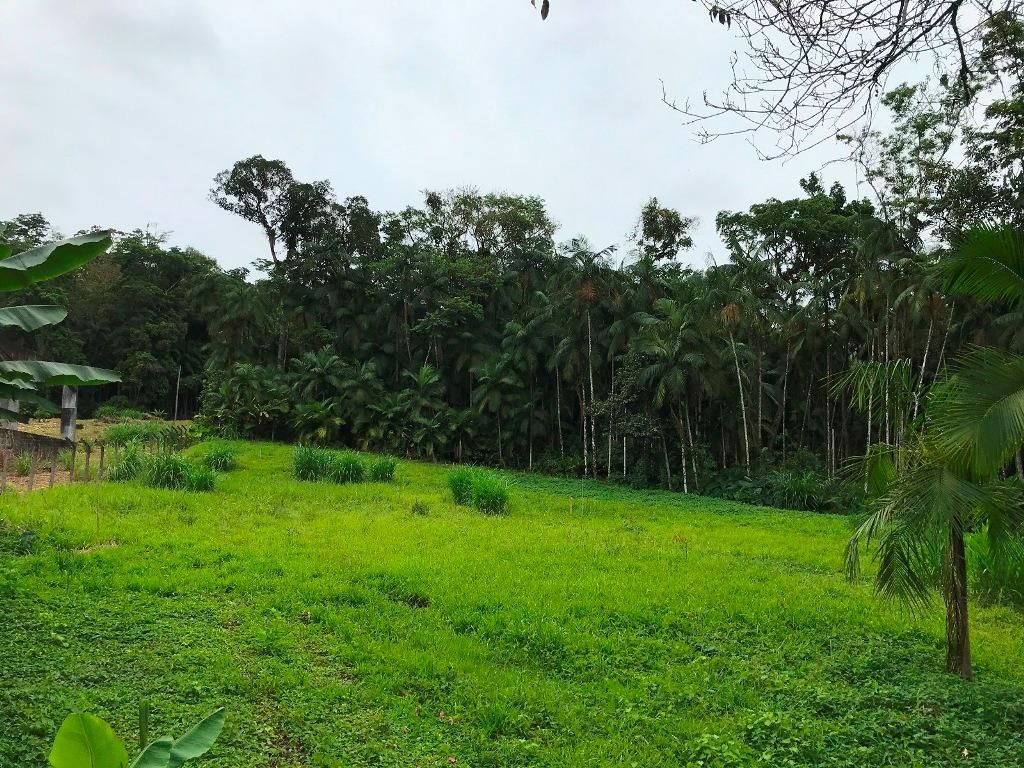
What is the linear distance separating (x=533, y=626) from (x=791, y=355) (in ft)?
56.2

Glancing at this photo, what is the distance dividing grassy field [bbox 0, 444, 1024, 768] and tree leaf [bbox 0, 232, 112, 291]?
2.30 meters

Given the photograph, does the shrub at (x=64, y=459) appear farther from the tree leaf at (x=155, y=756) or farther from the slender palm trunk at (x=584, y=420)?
the tree leaf at (x=155, y=756)

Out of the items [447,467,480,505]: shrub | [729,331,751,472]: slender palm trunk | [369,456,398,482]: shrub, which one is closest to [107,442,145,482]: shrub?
[369,456,398,482]: shrub

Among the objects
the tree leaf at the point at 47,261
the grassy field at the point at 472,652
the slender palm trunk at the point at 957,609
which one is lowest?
the grassy field at the point at 472,652

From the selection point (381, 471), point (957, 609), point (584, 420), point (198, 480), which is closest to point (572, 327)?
point (584, 420)

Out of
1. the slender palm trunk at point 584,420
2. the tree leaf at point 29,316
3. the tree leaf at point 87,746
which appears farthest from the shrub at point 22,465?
the tree leaf at point 87,746

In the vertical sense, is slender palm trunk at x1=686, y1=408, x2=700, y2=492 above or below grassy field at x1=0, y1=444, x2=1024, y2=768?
above

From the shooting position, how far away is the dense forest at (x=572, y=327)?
57.4ft

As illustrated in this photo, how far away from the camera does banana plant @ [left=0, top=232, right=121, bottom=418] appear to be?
11.7 ft

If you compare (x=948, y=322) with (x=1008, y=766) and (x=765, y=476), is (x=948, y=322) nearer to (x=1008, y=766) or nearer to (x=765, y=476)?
(x=765, y=476)

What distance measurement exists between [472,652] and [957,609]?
352cm

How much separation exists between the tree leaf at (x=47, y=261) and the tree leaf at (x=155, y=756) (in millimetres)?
2563

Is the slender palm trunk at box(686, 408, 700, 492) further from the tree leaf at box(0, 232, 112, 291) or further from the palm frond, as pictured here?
the tree leaf at box(0, 232, 112, 291)

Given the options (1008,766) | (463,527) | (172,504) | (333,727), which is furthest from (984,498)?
(172,504)
